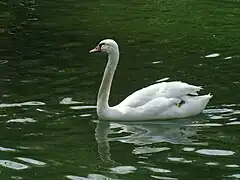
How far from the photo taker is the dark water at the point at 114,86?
29.8 feet

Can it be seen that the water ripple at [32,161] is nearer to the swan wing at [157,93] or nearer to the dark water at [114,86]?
the dark water at [114,86]

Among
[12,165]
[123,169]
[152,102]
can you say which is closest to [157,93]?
[152,102]

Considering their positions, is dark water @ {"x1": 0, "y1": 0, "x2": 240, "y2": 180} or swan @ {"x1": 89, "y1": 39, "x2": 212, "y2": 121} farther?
swan @ {"x1": 89, "y1": 39, "x2": 212, "y2": 121}

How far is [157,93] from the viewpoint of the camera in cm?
1111

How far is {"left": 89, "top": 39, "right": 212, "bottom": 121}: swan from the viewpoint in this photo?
10969mm

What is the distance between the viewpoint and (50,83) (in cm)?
1303

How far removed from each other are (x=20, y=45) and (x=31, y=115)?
17.2 ft

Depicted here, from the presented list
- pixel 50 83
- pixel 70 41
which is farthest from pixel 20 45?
pixel 50 83

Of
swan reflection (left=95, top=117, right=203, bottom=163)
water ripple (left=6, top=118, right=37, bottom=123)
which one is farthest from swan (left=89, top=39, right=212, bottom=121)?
water ripple (left=6, top=118, right=37, bottom=123)

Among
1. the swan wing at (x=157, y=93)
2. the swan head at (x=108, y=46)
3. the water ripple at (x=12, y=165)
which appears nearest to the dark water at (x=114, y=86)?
the water ripple at (x=12, y=165)

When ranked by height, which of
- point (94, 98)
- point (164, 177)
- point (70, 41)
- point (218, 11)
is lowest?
point (164, 177)

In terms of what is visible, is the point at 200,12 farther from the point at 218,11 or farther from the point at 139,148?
the point at 139,148

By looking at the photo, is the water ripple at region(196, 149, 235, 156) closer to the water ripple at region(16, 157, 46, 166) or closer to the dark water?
the dark water

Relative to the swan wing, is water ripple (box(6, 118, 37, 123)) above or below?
below
